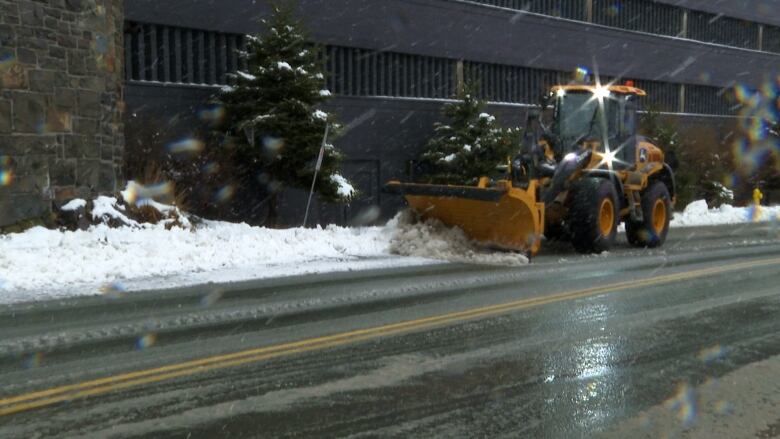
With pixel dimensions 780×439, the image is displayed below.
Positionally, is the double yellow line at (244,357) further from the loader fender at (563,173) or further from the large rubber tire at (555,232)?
the large rubber tire at (555,232)

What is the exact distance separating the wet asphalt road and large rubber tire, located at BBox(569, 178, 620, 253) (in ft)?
10.4

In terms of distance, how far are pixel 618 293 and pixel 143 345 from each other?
18.2ft

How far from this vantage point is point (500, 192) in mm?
11820

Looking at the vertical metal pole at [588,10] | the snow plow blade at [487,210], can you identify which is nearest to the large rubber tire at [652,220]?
the snow plow blade at [487,210]

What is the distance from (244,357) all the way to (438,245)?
7.26 metres

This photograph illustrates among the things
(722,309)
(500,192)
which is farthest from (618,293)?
(500,192)

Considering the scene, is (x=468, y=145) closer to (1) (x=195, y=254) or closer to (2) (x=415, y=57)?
(2) (x=415, y=57)

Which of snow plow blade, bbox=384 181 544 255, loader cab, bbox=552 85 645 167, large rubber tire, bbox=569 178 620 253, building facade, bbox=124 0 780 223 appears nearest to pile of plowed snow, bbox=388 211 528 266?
snow plow blade, bbox=384 181 544 255

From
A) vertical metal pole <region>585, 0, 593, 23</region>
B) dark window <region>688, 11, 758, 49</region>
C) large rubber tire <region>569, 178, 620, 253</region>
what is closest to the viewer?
large rubber tire <region>569, 178, 620, 253</region>

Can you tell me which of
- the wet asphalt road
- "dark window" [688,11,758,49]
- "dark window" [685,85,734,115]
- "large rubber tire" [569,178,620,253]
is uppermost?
"dark window" [688,11,758,49]

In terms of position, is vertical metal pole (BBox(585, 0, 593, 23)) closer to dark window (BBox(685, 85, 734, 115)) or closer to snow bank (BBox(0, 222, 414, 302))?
dark window (BBox(685, 85, 734, 115))

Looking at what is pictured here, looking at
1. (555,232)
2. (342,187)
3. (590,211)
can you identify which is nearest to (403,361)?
(590,211)

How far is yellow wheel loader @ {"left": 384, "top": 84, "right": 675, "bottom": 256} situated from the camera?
40.7 feet

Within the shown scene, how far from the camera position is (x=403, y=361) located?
600 cm
